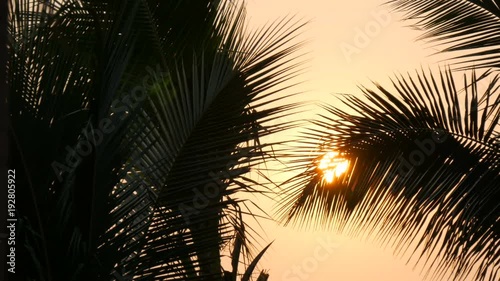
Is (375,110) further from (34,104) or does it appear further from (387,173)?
(34,104)

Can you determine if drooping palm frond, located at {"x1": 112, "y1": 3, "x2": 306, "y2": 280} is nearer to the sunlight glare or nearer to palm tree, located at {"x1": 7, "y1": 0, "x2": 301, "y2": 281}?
palm tree, located at {"x1": 7, "y1": 0, "x2": 301, "y2": 281}

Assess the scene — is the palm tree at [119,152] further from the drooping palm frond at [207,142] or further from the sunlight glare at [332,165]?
the sunlight glare at [332,165]

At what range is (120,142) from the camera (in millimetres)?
4301

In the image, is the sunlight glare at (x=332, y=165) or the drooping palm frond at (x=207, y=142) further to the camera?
the sunlight glare at (x=332, y=165)

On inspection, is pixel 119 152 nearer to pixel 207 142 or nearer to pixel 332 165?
pixel 207 142

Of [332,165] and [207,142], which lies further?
[332,165]

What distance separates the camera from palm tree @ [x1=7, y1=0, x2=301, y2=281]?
411cm

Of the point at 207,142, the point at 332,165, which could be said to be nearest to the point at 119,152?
the point at 207,142

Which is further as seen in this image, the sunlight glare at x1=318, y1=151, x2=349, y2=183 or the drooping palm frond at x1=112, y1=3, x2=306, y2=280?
the sunlight glare at x1=318, y1=151, x2=349, y2=183

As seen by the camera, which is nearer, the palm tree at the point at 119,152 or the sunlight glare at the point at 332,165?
the palm tree at the point at 119,152

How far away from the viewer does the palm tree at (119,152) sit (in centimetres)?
411

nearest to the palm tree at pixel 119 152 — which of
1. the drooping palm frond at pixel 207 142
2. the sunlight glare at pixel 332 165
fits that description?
the drooping palm frond at pixel 207 142

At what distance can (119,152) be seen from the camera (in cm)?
432

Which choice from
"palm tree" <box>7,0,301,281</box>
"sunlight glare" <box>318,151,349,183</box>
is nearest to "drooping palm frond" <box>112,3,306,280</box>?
"palm tree" <box>7,0,301,281</box>
